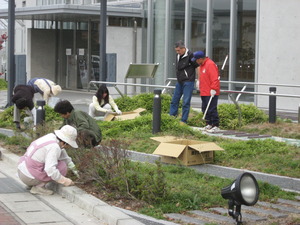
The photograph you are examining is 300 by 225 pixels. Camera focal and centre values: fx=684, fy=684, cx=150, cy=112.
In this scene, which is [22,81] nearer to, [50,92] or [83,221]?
[50,92]

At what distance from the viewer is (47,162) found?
9.07 metres

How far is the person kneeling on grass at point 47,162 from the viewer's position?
9086 mm

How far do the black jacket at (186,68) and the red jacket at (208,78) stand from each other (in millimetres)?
585

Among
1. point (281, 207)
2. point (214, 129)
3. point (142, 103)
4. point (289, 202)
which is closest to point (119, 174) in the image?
point (281, 207)

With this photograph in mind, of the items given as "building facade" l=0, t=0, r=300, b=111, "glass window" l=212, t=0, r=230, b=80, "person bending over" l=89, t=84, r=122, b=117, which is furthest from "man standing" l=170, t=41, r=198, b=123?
"glass window" l=212, t=0, r=230, b=80

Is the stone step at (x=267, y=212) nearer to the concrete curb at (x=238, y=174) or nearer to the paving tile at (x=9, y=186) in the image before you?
the concrete curb at (x=238, y=174)

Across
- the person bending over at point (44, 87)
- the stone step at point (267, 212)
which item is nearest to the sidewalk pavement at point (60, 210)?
the stone step at point (267, 212)

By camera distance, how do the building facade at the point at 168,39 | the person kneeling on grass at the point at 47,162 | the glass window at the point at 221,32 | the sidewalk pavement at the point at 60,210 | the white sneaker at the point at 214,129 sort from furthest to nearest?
1. the glass window at the point at 221,32
2. the building facade at the point at 168,39
3. the white sneaker at the point at 214,129
4. the person kneeling on grass at the point at 47,162
5. the sidewalk pavement at the point at 60,210

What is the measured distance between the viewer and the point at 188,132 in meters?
13.4

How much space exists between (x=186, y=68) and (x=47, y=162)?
21.4 ft

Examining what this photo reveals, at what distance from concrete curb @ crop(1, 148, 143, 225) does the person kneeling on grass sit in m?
0.15

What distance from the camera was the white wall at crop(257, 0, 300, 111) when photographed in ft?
70.1

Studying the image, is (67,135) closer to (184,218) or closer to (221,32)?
(184,218)

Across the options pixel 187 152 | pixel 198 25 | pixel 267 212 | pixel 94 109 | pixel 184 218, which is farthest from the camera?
pixel 198 25
